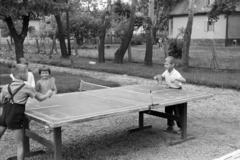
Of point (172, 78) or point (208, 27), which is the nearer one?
point (172, 78)

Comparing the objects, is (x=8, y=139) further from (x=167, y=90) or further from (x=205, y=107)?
(x=205, y=107)

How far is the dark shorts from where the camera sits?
3984mm

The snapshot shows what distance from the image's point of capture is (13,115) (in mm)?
3990

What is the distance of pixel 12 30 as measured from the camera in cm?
1163

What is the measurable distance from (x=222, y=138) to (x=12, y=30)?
8.64 metres

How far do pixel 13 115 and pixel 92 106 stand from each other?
102 cm

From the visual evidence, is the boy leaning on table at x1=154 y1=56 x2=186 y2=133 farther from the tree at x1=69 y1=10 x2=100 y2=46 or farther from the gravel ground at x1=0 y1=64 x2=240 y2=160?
the tree at x1=69 y1=10 x2=100 y2=46

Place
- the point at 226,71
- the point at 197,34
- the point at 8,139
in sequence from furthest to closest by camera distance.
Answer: the point at 197,34 < the point at 226,71 < the point at 8,139

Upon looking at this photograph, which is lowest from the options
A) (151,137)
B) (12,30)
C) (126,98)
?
(151,137)

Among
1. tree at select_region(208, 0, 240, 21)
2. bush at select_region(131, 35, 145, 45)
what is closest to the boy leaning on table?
tree at select_region(208, 0, 240, 21)

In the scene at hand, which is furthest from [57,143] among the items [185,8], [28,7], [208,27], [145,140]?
[185,8]

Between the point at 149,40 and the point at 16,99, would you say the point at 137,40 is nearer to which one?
the point at 149,40

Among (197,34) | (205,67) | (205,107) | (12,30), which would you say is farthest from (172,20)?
(205,107)

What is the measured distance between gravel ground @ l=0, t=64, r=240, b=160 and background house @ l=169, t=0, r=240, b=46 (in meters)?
25.2
